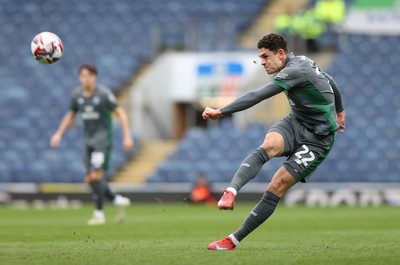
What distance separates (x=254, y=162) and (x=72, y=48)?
19.5 metres

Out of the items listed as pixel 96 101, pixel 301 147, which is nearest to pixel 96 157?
pixel 96 101

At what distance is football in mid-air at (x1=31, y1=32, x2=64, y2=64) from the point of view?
9711 millimetres

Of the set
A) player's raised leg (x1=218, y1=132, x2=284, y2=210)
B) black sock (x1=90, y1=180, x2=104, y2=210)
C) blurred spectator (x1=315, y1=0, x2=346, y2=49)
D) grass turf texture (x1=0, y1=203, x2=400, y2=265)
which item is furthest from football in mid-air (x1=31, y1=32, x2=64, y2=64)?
blurred spectator (x1=315, y1=0, x2=346, y2=49)

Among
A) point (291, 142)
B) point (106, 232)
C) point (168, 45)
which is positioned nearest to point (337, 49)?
point (168, 45)

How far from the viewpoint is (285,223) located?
13.6 m

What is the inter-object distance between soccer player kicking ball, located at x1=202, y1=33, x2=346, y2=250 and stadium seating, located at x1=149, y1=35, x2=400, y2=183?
501 inches

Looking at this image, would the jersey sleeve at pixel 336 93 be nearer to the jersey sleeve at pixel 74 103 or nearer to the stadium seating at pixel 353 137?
the jersey sleeve at pixel 74 103

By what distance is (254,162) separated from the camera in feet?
26.9

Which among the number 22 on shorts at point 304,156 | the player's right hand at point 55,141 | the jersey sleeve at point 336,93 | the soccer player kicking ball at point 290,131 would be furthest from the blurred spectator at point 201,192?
the number 22 on shorts at point 304,156

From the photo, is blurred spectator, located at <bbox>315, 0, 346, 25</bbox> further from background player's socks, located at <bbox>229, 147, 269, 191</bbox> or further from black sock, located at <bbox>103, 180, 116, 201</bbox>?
background player's socks, located at <bbox>229, 147, 269, 191</bbox>

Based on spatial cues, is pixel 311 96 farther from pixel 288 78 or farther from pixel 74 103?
pixel 74 103

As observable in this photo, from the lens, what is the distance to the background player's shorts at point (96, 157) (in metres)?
13.5

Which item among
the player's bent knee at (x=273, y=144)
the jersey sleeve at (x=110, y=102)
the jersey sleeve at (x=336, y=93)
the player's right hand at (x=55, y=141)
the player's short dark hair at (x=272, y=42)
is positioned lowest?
the player's right hand at (x=55, y=141)

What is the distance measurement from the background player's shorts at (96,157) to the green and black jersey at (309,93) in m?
5.38
